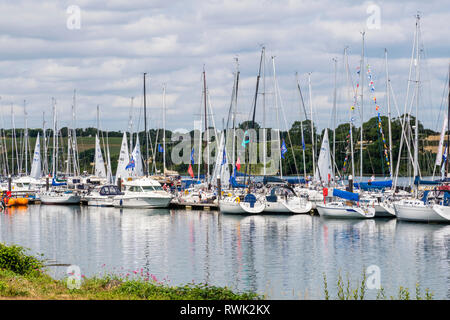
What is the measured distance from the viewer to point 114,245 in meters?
48.6

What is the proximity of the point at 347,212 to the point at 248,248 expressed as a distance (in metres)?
19.9

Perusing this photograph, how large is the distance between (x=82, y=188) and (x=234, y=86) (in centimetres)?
3068

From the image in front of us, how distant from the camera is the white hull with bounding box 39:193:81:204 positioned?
88.1 metres

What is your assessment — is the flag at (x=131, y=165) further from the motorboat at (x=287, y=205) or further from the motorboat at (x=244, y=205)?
the motorboat at (x=287, y=205)

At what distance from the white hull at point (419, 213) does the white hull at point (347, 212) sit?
13.9 feet

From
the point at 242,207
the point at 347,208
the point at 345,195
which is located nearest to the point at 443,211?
the point at 347,208

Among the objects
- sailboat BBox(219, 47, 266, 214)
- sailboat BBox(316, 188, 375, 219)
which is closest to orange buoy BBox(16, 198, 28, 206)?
sailboat BBox(219, 47, 266, 214)

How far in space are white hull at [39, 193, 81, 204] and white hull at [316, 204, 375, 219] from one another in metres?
36.3

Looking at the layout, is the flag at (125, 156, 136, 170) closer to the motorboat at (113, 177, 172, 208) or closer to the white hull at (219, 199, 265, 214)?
the motorboat at (113, 177, 172, 208)

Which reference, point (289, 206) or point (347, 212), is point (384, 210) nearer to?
point (347, 212)

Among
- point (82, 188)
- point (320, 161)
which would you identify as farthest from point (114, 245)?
point (82, 188)

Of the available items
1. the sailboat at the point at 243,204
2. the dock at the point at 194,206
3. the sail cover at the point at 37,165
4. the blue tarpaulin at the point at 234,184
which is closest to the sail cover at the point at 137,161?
the dock at the point at 194,206
